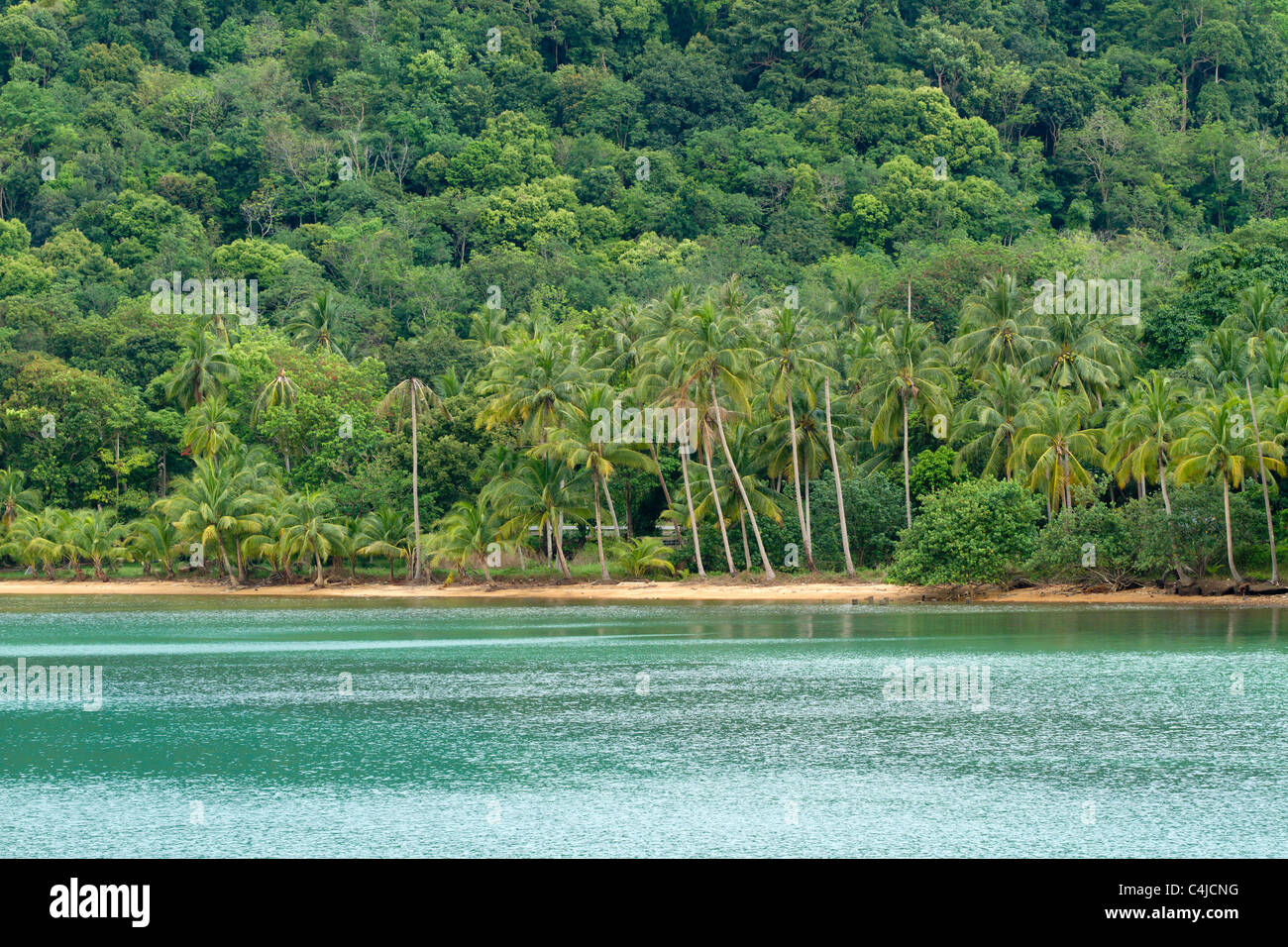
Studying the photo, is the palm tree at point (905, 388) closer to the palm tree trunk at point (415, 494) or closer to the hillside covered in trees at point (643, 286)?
the hillside covered in trees at point (643, 286)

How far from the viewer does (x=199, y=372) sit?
71.9 m

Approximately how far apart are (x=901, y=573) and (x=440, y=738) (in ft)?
98.6

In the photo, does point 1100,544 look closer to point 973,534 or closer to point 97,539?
point 973,534

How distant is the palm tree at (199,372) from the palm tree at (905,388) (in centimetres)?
3543

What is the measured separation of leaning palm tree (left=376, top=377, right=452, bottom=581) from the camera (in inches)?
2483

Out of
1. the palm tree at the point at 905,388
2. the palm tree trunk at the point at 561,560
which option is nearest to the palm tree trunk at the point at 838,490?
the palm tree at the point at 905,388

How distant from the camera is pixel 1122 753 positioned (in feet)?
80.7

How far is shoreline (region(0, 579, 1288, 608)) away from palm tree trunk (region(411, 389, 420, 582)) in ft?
4.13

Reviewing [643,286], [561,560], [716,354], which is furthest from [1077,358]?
[643,286]

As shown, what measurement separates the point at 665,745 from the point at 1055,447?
31.1 metres

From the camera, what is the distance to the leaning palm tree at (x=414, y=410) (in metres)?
63.1

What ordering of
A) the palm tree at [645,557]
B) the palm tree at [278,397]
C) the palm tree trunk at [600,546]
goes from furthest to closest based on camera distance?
1. the palm tree at [278,397]
2. the palm tree at [645,557]
3. the palm tree trunk at [600,546]

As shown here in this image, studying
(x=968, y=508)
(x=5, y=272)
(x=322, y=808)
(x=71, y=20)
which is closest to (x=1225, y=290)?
(x=968, y=508)

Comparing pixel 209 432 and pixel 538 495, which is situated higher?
pixel 209 432
